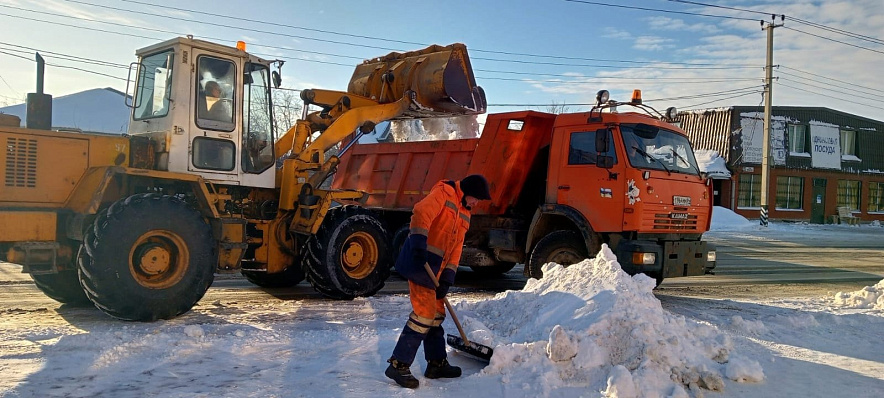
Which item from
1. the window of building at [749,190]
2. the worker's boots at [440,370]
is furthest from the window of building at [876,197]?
the worker's boots at [440,370]

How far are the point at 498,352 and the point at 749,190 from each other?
33249 millimetres

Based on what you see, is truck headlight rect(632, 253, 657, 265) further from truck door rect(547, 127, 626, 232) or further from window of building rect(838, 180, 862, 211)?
window of building rect(838, 180, 862, 211)

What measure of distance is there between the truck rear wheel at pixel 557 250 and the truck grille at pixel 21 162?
20.3ft

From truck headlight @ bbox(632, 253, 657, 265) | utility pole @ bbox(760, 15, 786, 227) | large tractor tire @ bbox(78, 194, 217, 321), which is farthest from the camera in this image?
utility pole @ bbox(760, 15, 786, 227)

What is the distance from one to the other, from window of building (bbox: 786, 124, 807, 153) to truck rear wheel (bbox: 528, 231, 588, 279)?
3190 centimetres

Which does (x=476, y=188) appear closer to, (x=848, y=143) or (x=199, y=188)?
(x=199, y=188)

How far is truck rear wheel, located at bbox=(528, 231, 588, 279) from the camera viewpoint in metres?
9.11

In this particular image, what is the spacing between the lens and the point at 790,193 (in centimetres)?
3609

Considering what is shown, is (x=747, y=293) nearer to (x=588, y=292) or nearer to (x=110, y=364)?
(x=588, y=292)

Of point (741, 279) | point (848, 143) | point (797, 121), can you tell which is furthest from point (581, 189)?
point (848, 143)


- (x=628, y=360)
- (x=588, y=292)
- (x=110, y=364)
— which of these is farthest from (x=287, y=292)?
(x=628, y=360)

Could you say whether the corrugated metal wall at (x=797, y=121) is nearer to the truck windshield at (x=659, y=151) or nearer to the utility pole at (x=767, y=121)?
the utility pole at (x=767, y=121)

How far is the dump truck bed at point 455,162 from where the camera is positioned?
396 inches

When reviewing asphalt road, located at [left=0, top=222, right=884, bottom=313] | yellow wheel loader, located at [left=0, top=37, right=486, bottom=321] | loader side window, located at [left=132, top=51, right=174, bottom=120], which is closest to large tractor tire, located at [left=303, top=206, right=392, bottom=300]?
yellow wheel loader, located at [left=0, top=37, right=486, bottom=321]
